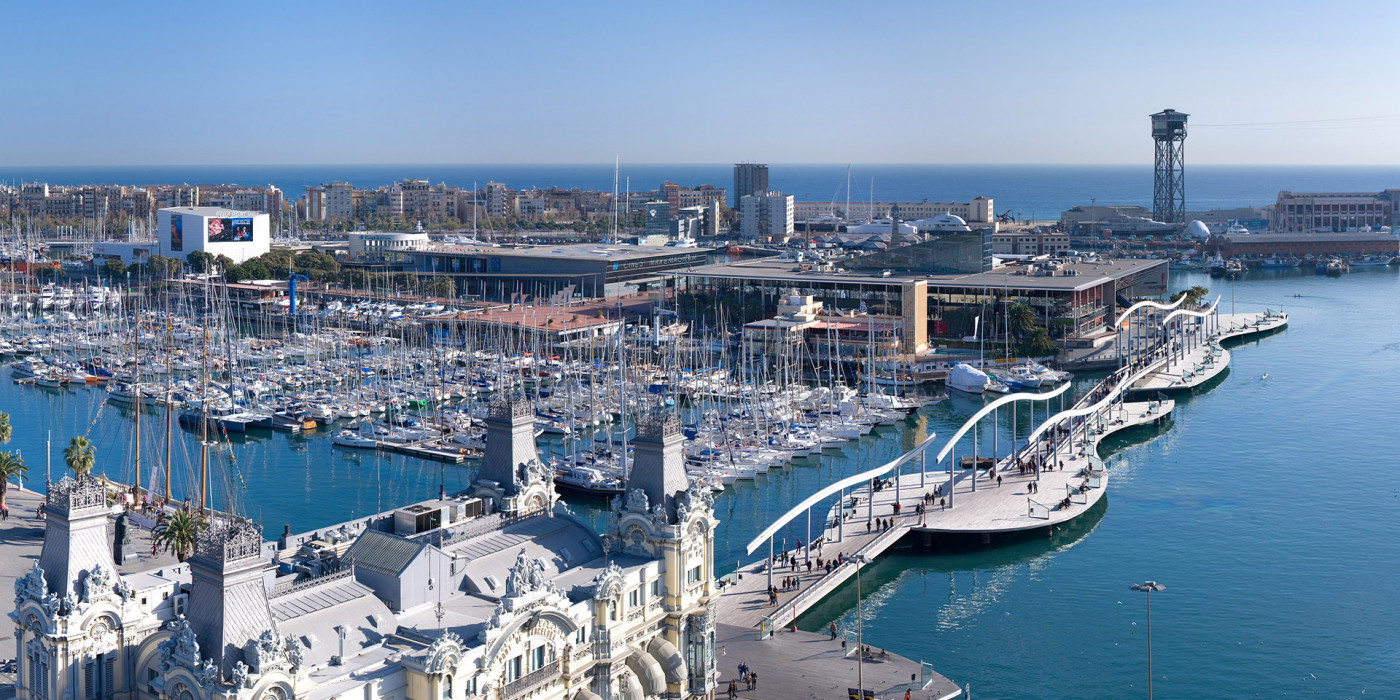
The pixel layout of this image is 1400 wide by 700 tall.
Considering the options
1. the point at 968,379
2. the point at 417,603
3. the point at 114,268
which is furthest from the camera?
the point at 114,268

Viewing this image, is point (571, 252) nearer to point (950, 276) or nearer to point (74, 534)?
point (950, 276)

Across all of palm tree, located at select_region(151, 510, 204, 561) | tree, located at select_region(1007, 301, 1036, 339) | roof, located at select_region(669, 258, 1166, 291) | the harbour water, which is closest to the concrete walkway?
the harbour water

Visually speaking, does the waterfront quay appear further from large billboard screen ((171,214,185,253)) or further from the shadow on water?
large billboard screen ((171,214,185,253))

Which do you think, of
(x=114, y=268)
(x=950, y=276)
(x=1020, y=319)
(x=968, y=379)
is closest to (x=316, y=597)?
(x=968, y=379)

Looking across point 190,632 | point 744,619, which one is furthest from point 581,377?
point 190,632

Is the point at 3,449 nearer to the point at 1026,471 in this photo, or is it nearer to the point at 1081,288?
the point at 1026,471

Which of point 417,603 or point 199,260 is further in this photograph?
point 199,260
